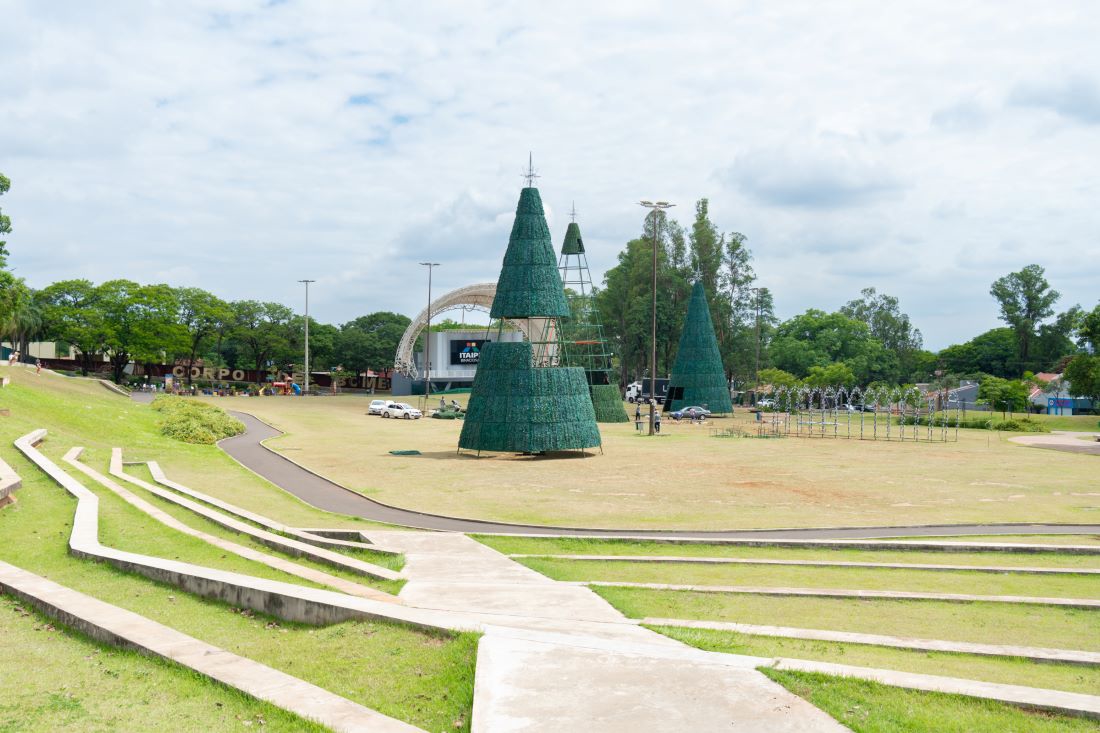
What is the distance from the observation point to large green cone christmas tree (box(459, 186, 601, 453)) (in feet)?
112

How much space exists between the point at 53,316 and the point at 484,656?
87.2 m

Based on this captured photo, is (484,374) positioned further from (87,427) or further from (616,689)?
(616,689)

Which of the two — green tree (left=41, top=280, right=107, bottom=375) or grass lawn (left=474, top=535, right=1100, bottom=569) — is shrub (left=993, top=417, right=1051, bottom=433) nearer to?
grass lawn (left=474, top=535, right=1100, bottom=569)

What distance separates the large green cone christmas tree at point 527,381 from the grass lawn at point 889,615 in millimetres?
21147

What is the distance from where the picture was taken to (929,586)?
47.5 ft

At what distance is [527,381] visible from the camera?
113 ft

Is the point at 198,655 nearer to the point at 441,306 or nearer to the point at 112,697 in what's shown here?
the point at 112,697

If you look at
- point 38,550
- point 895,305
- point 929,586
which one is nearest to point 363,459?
point 38,550

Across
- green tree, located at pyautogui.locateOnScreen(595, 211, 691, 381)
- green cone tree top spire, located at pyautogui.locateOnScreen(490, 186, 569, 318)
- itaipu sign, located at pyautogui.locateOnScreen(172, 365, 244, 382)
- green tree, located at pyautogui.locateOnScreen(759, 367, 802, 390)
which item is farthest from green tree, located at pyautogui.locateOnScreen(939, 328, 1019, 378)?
itaipu sign, located at pyautogui.locateOnScreen(172, 365, 244, 382)

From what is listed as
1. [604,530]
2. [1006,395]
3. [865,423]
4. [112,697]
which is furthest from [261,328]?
[112,697]

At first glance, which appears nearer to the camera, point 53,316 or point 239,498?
point 239,498

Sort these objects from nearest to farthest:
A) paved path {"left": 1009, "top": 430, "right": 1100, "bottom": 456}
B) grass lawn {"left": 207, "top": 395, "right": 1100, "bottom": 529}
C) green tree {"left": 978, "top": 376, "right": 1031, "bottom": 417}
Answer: grass lawn {"left": 207, "top": 395, "right": 1100, "bottom": 529}, paved path {"left": 1009, "top": 430, "right": 1100, "bottom": 456}, green tree {"left": 978, "top": 376, "right": 1031, "bottom": 417}

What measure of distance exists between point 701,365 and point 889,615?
5493 centimetres

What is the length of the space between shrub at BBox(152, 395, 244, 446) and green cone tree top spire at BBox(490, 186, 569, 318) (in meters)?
15.2
